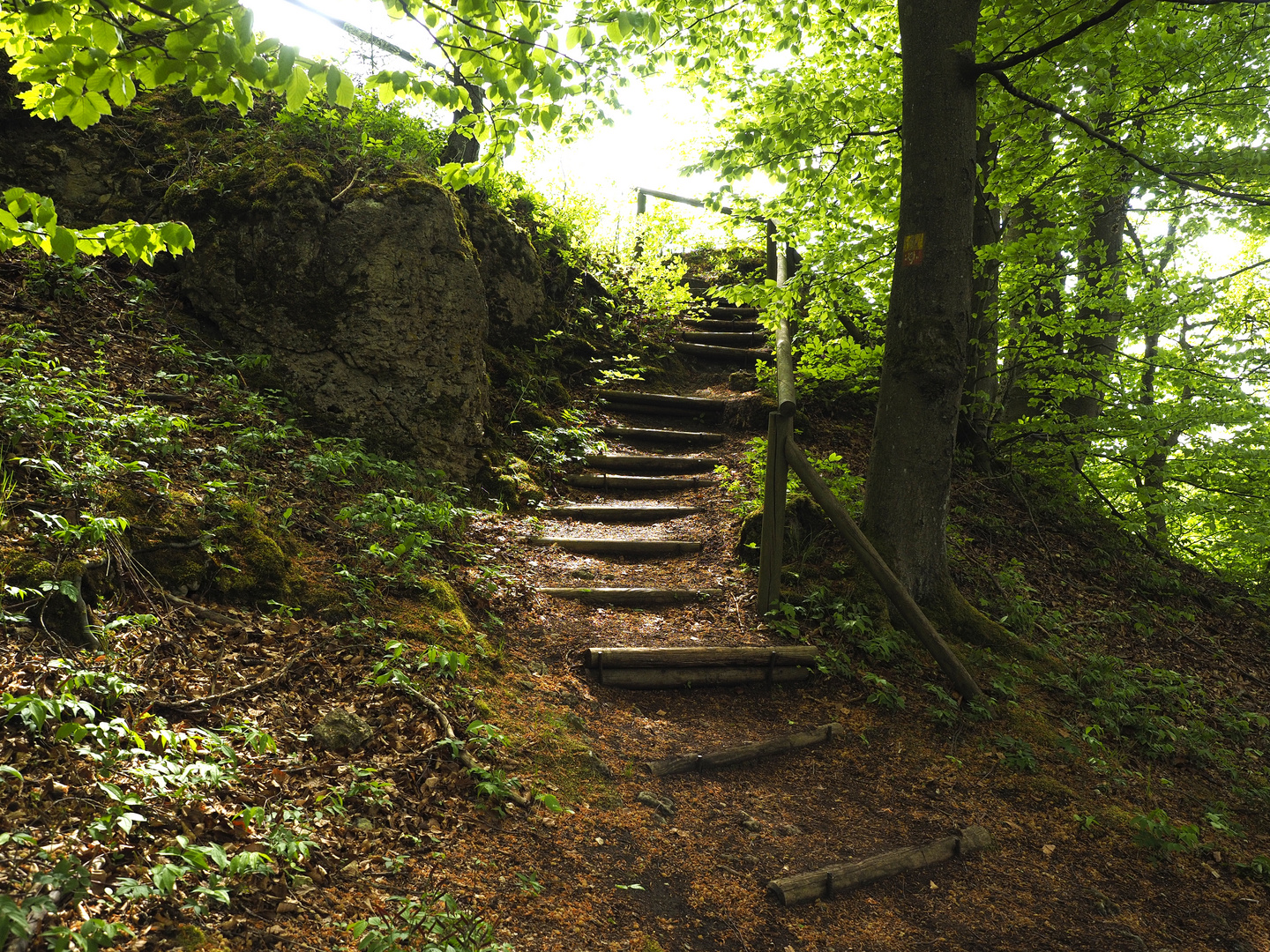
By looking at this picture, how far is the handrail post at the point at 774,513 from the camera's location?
211 inches

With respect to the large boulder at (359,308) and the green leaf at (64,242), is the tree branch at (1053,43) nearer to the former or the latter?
the large boulder at (359,308)

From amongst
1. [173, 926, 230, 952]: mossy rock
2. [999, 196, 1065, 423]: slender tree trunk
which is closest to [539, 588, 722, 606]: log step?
[173, 926, 230, 952]: mossy rock

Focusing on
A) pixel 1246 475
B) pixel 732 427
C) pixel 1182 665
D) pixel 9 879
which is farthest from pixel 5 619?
pixel 1246 475

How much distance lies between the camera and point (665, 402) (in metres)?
9.39

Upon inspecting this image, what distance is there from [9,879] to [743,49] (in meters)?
8.47

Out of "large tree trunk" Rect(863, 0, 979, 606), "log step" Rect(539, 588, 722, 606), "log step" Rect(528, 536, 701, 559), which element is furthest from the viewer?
"log step" Rect(528, 536, 701, 559)

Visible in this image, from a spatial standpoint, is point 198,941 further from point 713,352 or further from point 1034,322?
point 713,352

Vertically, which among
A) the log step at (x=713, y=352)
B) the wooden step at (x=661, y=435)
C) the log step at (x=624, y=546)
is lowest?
the log step at (x=624, y=546)

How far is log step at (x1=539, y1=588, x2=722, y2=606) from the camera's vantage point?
5.50 meters

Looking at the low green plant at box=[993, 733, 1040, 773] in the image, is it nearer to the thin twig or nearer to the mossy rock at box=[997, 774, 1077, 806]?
the mossy rock at box=[997, 774, 1077, 806]

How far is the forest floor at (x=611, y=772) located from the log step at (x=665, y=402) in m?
3.31

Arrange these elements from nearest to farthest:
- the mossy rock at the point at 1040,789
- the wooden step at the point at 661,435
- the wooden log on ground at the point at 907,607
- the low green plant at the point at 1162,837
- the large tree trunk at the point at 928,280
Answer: the low green plant at the point at 1162,837
the mossy rock at the point at 1040,789
the wooden log on ground at the point at 907,607
the large tree trunk at the point at 928,280
the wooden step at the point at 661,435

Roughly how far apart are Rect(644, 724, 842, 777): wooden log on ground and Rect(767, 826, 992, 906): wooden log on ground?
2.75 ft

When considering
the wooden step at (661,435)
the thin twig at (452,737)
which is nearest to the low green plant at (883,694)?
the thin twig at (452,737)
